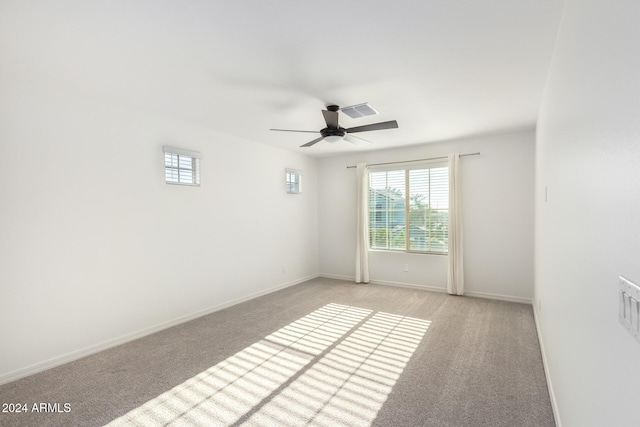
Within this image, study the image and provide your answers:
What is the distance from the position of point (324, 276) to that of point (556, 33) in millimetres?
5383

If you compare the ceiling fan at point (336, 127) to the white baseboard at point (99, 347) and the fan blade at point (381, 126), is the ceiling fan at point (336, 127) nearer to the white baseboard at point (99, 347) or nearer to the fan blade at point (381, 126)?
the fan blade at point (381, 126)

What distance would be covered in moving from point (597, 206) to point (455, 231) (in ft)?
13.5

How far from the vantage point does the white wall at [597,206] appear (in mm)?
803

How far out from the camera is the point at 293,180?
6023 mm

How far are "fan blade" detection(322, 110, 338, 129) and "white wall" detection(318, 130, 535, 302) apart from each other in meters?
2.51

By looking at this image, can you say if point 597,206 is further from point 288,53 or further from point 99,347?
point 99,347

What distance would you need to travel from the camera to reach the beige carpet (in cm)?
213

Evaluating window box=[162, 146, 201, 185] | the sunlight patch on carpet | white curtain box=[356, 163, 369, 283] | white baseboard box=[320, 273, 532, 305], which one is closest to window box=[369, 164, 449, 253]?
white curtain box=[356, 163, 369, 283]

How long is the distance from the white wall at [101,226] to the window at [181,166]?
9cm

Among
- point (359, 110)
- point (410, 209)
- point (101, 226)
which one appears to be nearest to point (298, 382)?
point (101, 226)

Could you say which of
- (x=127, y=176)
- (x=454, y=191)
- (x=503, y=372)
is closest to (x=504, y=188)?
(x=454, y=191)

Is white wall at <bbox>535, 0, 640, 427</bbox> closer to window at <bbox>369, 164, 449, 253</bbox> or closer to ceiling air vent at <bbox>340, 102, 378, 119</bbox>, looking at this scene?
ceiling air vent at <bbox>340, 102, 378, 119</bbox>

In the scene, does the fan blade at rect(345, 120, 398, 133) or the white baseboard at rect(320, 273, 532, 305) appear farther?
the white baseboard at rect(320, 273, 532, 305)

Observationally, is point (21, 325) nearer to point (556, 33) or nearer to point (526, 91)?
point (556, 33)
